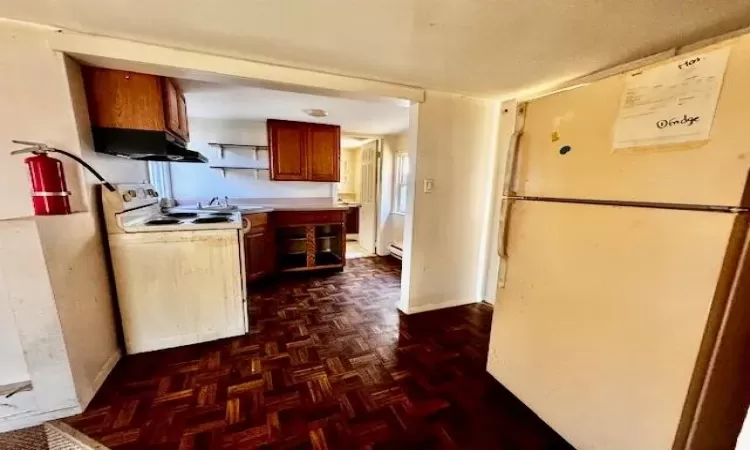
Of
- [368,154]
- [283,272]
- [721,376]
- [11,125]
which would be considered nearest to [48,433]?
[11,125]

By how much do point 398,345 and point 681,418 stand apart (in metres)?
1.46

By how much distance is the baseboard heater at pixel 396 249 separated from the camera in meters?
4.44

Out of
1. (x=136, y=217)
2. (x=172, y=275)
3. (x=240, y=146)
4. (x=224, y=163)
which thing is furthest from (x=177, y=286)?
(x=240, y=146)

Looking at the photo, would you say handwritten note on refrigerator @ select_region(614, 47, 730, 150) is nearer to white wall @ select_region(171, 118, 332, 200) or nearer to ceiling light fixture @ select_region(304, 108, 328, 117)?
ceiling light fixture @ select_region(304, 108, 328, 117)

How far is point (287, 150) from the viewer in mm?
3553

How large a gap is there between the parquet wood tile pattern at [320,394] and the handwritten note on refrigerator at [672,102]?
140 cm

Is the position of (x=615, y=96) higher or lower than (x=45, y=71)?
lower

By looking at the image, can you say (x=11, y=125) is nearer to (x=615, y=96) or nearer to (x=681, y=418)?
(x=615, y=96)

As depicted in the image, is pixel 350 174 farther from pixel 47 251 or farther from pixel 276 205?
pixel 47 251

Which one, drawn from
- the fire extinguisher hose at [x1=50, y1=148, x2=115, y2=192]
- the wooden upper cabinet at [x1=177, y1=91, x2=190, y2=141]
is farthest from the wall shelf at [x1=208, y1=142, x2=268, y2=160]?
the fire extinguisher hose at [x1=50, y1=148, x2=115, y2=192]

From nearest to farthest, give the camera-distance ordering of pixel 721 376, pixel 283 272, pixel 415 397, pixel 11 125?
1. pixel 721 376
2. pixel 11 125
3. pixel 415 397
4. pixel 283 272

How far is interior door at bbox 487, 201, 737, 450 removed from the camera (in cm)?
91

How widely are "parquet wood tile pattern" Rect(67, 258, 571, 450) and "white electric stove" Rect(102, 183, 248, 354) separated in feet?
0.46

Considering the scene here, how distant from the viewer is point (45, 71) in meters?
1.46
